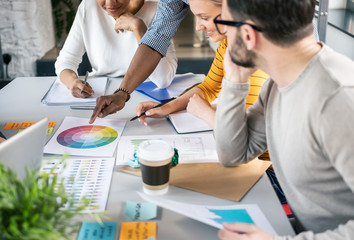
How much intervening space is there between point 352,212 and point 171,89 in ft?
3.92

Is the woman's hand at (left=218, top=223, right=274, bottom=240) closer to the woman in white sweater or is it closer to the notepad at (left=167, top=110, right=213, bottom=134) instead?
the notepad at (left=167, top=110, right=213, bottom=134)

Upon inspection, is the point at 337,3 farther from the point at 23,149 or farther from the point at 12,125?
the point at 23,149

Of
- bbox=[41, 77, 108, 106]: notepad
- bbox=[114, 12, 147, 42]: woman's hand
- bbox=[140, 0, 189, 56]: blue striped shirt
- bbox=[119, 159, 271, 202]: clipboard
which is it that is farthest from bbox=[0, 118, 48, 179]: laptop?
bbox=[114, 12, 147, 42]: woman's hand

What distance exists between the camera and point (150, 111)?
1588 mm

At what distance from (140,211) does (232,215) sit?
0.22m

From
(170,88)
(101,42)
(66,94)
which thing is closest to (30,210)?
(66,94)

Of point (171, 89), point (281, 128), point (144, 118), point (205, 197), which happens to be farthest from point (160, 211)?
point (171, 89)

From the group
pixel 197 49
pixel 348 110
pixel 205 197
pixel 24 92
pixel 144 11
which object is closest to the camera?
pixel 348 110

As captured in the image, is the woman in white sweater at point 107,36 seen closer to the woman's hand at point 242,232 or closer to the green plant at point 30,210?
the woman's hand at point 242,232

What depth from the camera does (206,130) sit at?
149 cm

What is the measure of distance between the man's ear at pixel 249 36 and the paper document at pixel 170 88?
87 centimetres

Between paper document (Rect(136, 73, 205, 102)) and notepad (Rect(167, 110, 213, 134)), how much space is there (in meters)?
0.22

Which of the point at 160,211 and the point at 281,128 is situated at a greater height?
the point at 281,128

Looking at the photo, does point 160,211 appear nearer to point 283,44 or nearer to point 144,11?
point 283,44
